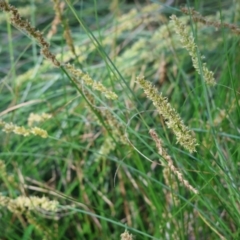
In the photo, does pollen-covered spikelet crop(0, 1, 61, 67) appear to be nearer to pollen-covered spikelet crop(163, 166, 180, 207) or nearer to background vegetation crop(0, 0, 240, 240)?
background vegetation crop(0, 0, 240, 240)

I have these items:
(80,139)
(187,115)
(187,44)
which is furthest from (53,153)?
(187,44)

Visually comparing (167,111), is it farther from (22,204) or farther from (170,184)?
(22,204)

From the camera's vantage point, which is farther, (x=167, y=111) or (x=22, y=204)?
(x=22, y=204)

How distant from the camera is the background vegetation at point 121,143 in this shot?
944 mm

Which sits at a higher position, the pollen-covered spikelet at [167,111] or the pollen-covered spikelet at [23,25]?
the pollen-covered spikelet at [23,25]

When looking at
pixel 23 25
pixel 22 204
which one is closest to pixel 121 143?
pixel 22 204

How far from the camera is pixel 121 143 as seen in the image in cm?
123

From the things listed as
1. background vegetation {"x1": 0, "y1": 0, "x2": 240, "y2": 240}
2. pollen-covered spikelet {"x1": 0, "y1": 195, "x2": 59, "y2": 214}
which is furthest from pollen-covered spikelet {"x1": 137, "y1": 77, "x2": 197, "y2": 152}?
pollen-covered spikelet {"x1": 0, "y1": 195, "x2": 59, "y2": 214}

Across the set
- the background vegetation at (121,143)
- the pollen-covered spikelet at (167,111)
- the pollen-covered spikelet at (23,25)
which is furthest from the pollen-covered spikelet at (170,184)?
the pollen-covered spikelet at (23,25)

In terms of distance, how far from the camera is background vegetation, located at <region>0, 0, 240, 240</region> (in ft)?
3.10

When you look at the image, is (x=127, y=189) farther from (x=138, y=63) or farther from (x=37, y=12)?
(x=37, y=12)

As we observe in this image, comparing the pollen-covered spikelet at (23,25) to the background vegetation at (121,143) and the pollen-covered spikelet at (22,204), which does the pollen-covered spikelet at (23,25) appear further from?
the pollen-covered spikelet at (22,204)

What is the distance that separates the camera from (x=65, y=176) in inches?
57.3

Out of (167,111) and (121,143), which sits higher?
(167,111)
